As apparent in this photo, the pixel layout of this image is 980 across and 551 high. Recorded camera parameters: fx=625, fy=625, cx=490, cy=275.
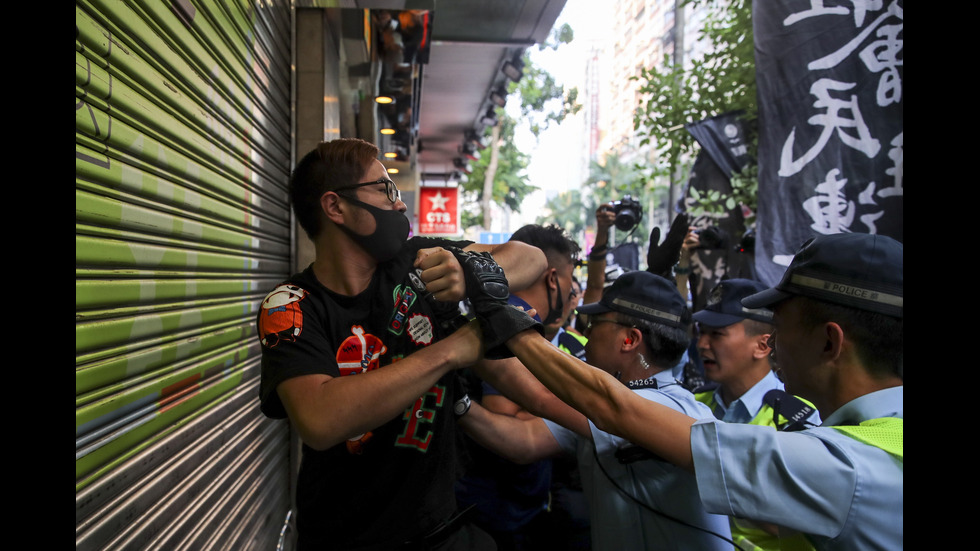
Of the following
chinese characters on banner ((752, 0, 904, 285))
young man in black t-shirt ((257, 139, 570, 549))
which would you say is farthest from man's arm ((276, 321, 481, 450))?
chinese characters on banner ((752, 0, 904, 285))

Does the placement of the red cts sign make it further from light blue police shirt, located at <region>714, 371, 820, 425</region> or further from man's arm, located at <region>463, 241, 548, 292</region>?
man's arm, located at <region>463, 241, 548, 292</region>

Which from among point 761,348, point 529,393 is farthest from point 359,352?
point 761,348

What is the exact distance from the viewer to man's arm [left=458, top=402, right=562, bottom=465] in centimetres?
244

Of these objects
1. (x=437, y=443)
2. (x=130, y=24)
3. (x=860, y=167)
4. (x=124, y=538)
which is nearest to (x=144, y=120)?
(x=130, y=24)

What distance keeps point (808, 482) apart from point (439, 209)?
19091 mm

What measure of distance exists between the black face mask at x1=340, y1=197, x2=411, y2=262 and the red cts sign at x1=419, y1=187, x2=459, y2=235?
1717cm

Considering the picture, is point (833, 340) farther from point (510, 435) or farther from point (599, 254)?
point (599, 254)

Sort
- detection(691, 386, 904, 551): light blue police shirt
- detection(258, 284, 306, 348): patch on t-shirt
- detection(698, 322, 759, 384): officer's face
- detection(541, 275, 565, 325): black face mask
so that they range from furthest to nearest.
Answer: detection(541, 275, 565, 325): black face mask, detection(698, 322, 759, 384): officer's face, detection(258, 284, 306, 348): patch on t-shirt, detection(691, 386, 904, 551): light blue police shirt

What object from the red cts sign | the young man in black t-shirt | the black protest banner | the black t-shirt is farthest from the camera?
the red cts sign

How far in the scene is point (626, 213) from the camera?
5191mm

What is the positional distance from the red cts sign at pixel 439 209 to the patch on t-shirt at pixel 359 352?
56.9ft

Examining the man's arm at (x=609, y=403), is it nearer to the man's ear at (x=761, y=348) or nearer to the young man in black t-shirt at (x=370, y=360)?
the young man in black t-shirt at (x=370, y=360)

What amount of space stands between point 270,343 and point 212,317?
1042 millimetres

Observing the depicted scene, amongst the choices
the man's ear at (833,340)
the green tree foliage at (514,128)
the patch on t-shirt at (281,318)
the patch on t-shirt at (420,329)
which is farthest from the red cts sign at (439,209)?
the man's ear at (833,340)
